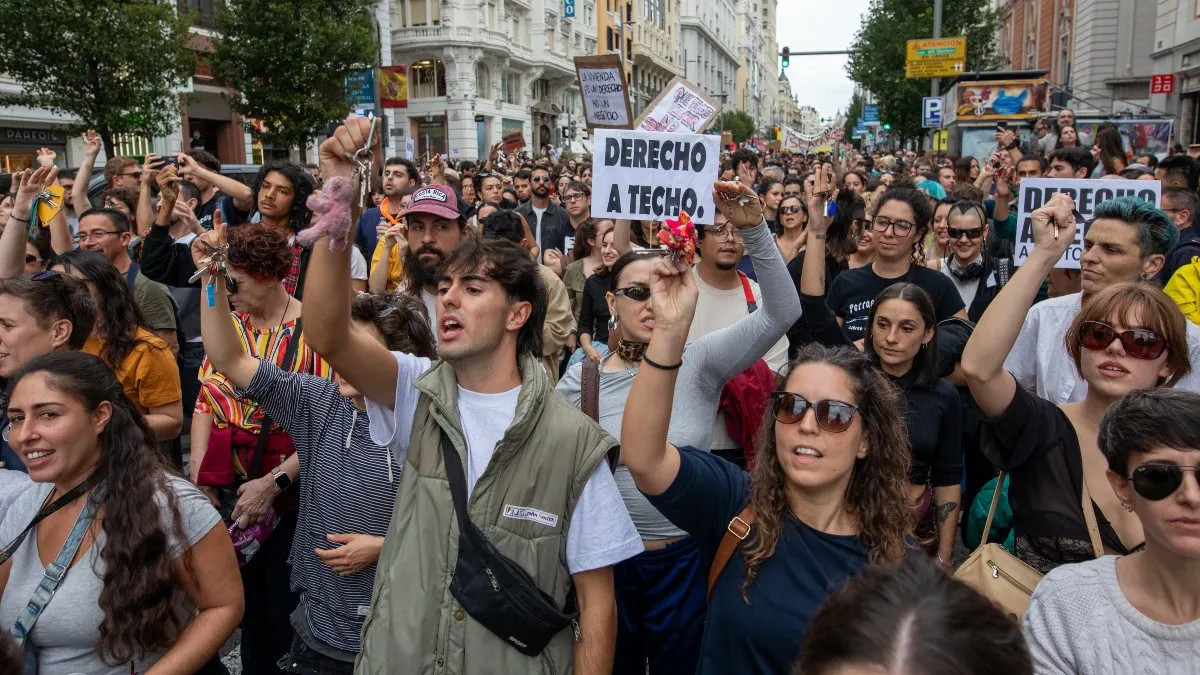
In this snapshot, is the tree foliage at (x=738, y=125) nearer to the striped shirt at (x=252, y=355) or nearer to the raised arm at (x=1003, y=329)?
the striped shirt at (x=252, y=355)

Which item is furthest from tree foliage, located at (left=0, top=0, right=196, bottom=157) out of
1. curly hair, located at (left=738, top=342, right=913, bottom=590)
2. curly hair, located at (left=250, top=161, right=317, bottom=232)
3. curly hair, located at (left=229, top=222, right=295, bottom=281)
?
curly hair, located at (left=738, top=342, right=913, bottom=590)

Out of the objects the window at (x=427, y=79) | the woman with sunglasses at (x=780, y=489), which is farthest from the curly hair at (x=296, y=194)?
the window at (x=427, y=79)

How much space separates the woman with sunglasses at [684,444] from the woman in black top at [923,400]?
82 centimetres

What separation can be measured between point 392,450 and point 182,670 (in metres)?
0.88

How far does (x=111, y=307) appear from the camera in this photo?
4.02 metres

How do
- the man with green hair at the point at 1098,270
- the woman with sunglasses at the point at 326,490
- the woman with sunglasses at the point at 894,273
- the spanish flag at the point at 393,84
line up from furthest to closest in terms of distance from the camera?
1. the spanish flag at the point at 393,84
2. the woman with sunglasses at the point at 894,273
3. the man with green hair at the point at 1098,270
4. the woman with sunglasses at the point at 326,490

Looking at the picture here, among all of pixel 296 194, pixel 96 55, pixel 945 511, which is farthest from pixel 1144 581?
pixel 96 55

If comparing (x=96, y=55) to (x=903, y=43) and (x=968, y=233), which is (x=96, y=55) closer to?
(x=968, y=233)

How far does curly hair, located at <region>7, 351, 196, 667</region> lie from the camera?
2.50 metres

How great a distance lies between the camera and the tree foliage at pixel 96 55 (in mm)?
15484

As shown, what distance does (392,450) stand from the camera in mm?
2928

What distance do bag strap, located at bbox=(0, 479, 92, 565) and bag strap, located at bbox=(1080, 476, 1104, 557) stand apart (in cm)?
295

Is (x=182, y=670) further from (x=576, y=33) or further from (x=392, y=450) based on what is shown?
(x=576, y=33)

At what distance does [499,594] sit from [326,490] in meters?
1.02
